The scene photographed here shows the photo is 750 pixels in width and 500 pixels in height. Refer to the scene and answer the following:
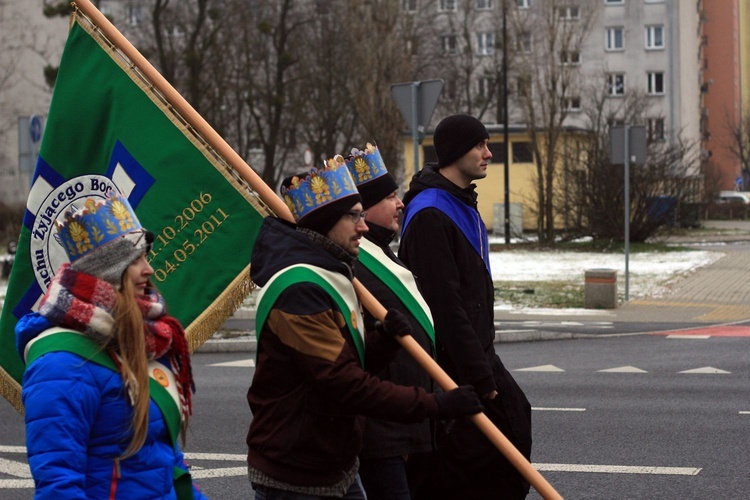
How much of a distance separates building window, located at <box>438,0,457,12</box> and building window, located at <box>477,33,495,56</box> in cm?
219

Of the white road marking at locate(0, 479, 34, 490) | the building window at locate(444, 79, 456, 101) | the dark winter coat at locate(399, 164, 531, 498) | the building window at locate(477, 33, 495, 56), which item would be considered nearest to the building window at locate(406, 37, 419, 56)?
the building window at locate(444, 79, 456, 101)

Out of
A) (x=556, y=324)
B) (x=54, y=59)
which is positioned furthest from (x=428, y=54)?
(x=556, y=324)

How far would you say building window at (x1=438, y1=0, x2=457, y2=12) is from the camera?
238 feet

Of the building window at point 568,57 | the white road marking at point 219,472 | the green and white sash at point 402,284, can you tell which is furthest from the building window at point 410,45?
the green and white sash at point 402,284

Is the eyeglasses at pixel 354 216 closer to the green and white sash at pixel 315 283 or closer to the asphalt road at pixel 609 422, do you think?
the green and white sash at pixel 315 283

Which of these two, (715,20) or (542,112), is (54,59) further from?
(715,20)

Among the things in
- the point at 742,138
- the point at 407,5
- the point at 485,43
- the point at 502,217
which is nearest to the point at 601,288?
the point at 502,217

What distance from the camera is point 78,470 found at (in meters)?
3.28

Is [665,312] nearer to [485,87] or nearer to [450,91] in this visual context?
[450,91]

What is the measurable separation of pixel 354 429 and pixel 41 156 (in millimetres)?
1818

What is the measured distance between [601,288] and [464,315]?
14.6 m

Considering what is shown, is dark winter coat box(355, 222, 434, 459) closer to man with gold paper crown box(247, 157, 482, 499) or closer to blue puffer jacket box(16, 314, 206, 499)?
man with gold paper crown box(247, 157, 482, 499)

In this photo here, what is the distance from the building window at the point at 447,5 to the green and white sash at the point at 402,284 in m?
68.9

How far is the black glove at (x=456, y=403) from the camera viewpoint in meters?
3.99
